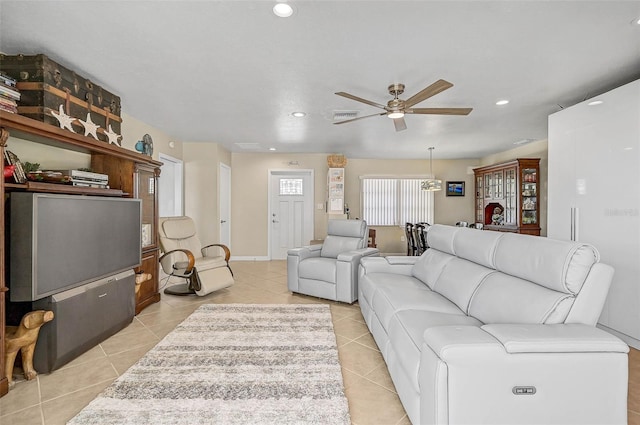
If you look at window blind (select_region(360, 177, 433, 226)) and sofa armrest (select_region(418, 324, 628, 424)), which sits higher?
window blind (select_region(360, 177, 433, 226))

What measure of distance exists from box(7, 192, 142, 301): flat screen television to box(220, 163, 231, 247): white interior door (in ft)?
10.4

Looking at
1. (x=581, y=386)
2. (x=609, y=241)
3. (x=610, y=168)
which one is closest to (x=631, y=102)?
(x=610, y=168)

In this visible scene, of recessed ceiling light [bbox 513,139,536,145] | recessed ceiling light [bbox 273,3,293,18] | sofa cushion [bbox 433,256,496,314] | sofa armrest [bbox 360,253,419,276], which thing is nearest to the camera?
recessed ceiling light [bbox 273,3,293,18]

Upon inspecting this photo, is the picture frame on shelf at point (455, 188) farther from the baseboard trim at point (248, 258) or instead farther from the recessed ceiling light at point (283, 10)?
the recessed ceiling light at point (283, 10)

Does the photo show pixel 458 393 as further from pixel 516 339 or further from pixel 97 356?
pixel 97 356

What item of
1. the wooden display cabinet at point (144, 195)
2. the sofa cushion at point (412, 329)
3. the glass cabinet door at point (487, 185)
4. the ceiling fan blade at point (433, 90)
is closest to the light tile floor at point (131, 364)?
the wooden display cabinet at point (144, 195)

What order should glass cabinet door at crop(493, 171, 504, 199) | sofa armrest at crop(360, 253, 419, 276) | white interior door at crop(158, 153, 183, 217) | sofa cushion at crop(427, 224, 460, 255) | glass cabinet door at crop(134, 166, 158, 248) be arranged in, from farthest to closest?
glass cabinet door at crop(493, 171, 504, 199)
white interior door at crop(158, 153, 183, 217)
glass cabinet door at crop(134, 166, 158, 248)
sofa armrest at crop(360, 253, 419, 276)
sofa cushion at crop(427, 224, 460, 255)

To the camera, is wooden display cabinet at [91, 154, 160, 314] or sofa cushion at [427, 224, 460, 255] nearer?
sofa cushion at [427, 224, 460, 255]

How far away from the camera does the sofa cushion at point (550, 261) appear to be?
1492mm

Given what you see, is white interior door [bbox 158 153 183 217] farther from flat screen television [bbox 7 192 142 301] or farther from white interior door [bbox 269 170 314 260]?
flat screen television [bbox 7 192 142 301]

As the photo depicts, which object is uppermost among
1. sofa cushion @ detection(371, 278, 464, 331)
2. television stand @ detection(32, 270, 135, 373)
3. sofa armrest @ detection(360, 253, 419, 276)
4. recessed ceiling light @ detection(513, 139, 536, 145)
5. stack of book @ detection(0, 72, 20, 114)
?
recessed ceiling light @ detection(513, 139, 536, 145)

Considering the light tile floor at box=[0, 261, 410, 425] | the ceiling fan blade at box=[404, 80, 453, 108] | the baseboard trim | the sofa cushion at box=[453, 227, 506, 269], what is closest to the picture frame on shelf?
the baseboard trim

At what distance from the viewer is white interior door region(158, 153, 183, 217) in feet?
16.8

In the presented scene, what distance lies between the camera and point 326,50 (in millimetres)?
2307
